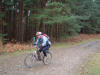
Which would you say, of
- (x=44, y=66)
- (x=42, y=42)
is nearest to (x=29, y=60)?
(x=44, y=66)

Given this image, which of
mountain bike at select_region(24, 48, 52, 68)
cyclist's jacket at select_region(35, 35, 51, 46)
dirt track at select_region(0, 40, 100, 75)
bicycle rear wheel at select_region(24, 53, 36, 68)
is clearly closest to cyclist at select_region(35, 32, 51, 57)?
cyclist's jacket at select_region(35, 35, 51, 46)

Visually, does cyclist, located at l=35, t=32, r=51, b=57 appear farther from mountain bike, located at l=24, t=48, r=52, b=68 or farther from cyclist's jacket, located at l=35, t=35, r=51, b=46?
mountain bike, located at l=24, t=48, r=52, b=68

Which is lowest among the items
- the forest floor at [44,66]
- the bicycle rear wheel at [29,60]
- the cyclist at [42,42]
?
the forest floor at [44,66]

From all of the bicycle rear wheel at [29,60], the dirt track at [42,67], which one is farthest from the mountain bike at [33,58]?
the dirt track at [42,67]

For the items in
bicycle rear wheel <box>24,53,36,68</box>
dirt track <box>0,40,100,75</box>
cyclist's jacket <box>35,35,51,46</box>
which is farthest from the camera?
cyclist's jacket <box>35,35,51,46</box>

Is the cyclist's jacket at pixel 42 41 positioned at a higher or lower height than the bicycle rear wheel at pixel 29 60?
higher

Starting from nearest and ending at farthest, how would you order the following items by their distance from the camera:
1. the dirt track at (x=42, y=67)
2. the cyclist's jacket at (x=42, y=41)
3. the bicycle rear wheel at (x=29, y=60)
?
the dirt track at (x=42, y=67), the bicycle rear wheel at (x=29, y=60), the cyclist's jacket at (x=42, y=41)

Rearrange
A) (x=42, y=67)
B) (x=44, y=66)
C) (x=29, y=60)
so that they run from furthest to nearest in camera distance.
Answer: (x=44, y=66) → (x=42, y=67) → (x=29, y=60)

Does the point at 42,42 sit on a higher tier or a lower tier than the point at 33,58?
higher

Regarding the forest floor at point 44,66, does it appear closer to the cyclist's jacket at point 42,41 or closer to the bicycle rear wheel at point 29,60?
the bicycle rear wheel at point 29,60

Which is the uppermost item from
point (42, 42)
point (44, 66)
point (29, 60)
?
point (42, 42)

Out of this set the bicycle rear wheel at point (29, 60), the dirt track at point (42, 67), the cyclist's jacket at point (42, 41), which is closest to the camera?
the dirt track at point (42, 67)

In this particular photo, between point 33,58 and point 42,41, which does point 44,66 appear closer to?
point 33,58

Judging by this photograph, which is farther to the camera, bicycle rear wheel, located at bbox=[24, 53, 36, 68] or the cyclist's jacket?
the cyclist's jacket
